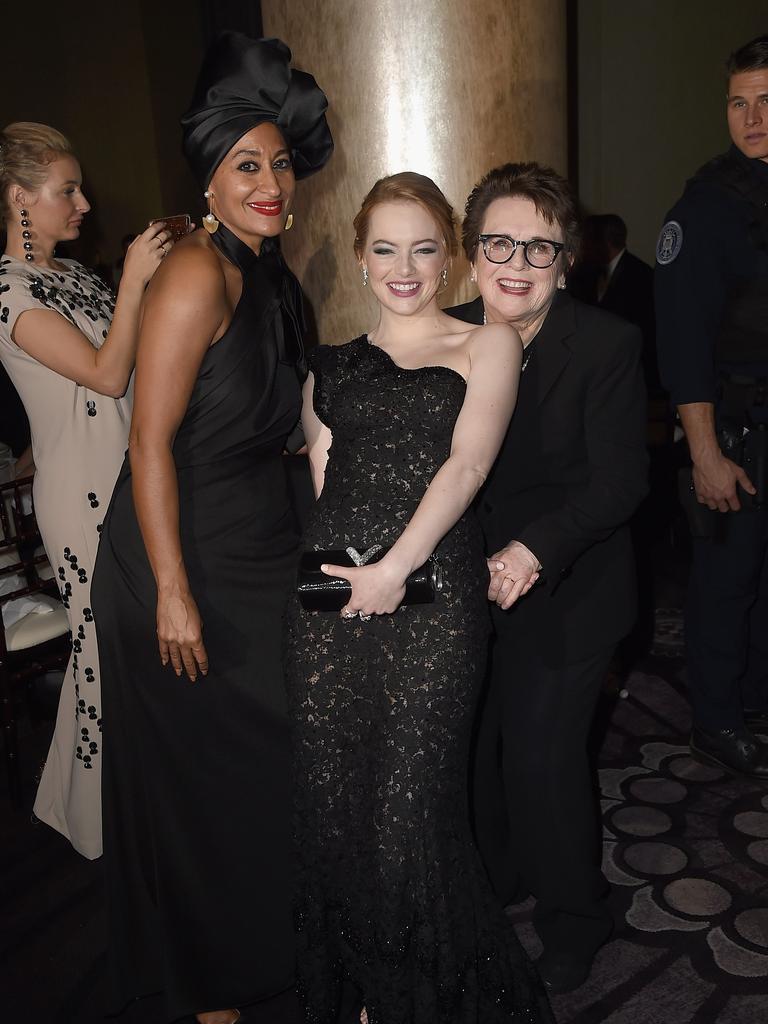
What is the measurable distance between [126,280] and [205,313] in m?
0.55

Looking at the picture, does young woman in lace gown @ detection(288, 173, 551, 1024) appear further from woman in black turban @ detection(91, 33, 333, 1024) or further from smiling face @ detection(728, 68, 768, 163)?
smiling face @ detection(728, 68, 768, 163)

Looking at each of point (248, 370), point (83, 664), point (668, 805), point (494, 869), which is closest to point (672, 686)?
point (668, 805)

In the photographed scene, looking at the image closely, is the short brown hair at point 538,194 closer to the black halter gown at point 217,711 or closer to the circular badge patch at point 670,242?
the black halter gown at point 217,711

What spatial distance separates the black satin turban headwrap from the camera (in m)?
1.93

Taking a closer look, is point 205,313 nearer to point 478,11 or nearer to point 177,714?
point 177,714

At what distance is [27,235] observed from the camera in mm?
2574

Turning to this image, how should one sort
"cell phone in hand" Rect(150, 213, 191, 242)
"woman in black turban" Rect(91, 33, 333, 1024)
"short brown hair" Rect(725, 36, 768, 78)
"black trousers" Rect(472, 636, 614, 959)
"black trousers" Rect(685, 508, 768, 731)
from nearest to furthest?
"woman in black turban" Rect(91, 33, 333, 1024) < "black trousers" Rect(472, 636, 614, 959) < "cell phone in hand" Rect(150, 213, 191, 242) < "short brown hair" Rect(725, 36, 768, 78) < "black trousers" Rect(685, 508, 768, 731)

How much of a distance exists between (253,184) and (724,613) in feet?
6.13

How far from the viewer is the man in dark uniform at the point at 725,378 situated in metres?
2.76

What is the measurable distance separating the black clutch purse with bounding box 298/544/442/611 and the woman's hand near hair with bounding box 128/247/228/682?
0.30 metres

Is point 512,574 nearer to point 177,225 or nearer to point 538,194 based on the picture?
point 538,194

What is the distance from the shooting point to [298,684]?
1.82 m

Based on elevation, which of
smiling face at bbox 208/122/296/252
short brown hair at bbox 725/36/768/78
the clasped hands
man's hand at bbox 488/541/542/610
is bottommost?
man's hand at bbox 488/541/542/610

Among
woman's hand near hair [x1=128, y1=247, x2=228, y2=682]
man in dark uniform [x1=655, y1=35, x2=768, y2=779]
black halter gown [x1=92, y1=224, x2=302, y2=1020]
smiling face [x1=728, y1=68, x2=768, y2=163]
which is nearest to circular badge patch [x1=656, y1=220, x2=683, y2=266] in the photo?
man in dark uniform [x1=655, y1=35, x2=768, y2=779]
